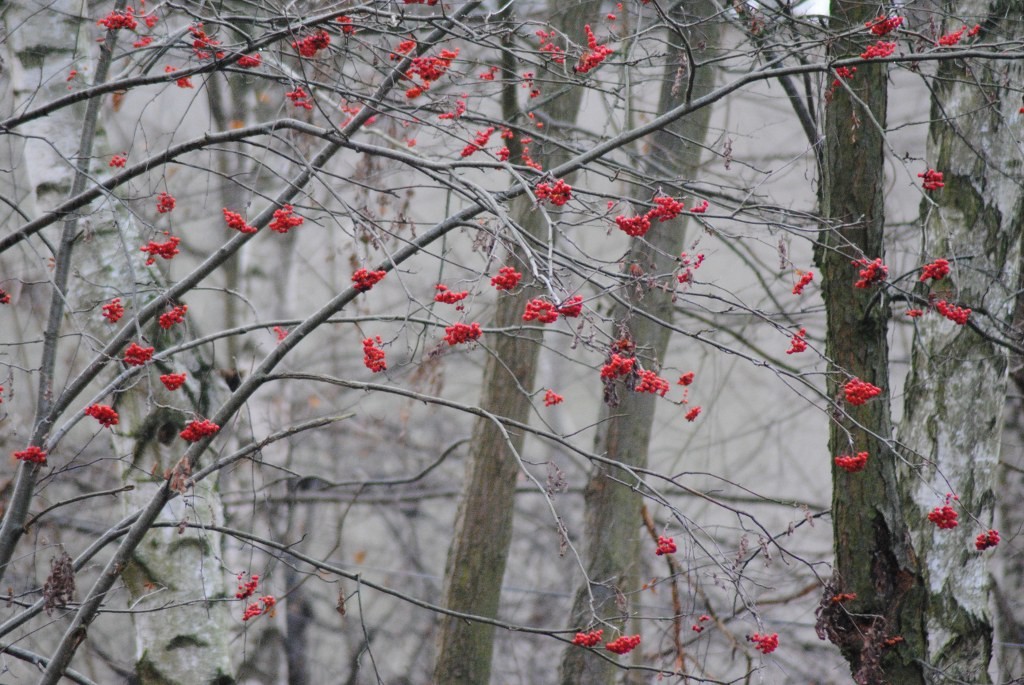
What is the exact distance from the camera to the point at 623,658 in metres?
6.93

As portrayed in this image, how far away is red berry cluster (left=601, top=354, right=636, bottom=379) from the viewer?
9.08 ft

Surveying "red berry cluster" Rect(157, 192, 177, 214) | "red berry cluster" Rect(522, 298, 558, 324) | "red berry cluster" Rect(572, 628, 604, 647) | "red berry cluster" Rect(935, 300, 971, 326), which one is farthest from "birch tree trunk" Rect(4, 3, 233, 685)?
"red berry cluster" Rect(935, 300, 971, 326)

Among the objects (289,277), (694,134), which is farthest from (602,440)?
(289,277)

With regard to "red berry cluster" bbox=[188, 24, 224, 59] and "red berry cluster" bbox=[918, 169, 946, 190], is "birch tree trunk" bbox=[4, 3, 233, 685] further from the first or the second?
"red berry cluster" bbox=[918, 169, 946, 190]

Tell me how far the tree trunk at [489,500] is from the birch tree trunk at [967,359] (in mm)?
1906

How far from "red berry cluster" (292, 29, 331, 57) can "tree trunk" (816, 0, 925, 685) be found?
195cm

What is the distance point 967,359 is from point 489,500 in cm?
248

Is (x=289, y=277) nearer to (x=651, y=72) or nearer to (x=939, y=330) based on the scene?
(x=651, y=72)

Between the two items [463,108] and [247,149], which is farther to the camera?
[247,149]

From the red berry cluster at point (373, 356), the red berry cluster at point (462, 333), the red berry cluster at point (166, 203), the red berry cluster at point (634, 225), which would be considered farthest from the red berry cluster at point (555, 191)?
the red berry cluster at point (166, 203)

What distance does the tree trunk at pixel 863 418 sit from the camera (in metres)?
3.87

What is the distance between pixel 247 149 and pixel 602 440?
5869mm

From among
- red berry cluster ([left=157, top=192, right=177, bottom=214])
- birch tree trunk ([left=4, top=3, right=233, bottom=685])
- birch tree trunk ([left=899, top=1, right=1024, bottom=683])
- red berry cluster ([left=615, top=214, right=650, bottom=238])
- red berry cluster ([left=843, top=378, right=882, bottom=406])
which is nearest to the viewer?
red berry cluster ([left=615, top=214, right=650, bottom=238])

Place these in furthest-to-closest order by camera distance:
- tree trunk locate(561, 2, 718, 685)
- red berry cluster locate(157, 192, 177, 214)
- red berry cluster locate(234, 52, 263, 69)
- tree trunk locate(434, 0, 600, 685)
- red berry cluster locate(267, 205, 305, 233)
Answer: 1. tree trunk locate(561, 2, 718, 685)
2. tree trunk locate(434, 0, 600, 685)
3. red berry cluster locate(157, 192, 177, 214)
4. red berry cluster locate(234, 52, 263, 69)
5. red berry cluster locate(267, 205, 305, 233)
